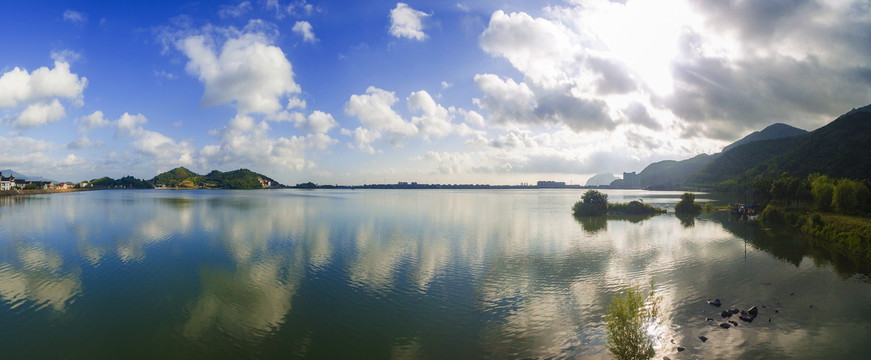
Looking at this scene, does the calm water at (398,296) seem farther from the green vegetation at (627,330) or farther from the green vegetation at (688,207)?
the green vegetation at (688,207)

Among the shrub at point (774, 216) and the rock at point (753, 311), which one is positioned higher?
the shrub at point (774, 216)

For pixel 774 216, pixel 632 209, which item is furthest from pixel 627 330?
pixel 632 209

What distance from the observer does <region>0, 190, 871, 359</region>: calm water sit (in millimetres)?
18656

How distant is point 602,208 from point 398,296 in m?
82.7

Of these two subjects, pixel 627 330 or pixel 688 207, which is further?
pixel 688 207

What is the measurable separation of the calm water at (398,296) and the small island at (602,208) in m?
42.7

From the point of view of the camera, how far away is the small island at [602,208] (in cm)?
9306

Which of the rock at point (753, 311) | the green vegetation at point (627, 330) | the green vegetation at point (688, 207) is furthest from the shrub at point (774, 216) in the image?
the green vegetation at point (627, 330)

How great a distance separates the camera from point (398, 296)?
25.9m

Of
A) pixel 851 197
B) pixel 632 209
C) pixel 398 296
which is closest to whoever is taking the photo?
pixel 398 296

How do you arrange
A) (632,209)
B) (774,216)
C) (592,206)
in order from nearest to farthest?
(774,216), (592,206), (632,209)

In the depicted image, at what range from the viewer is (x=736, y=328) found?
2097 cm

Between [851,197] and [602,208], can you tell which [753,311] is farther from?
[602,208]

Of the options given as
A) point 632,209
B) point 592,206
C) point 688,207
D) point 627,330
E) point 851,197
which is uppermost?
point 851,197
